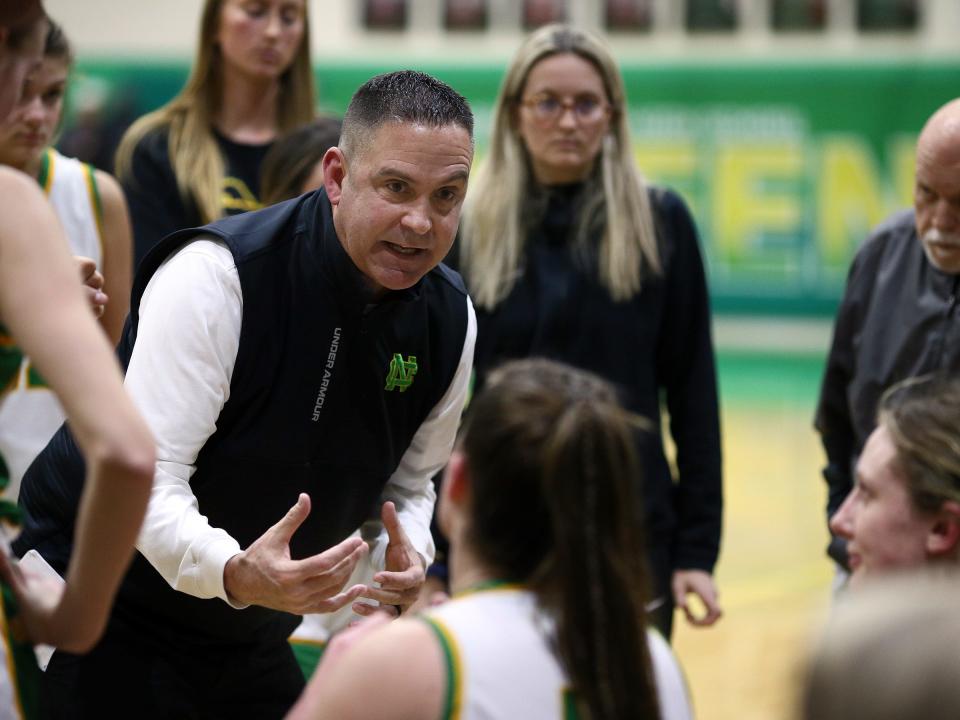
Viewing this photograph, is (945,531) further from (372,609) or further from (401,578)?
(372,609)

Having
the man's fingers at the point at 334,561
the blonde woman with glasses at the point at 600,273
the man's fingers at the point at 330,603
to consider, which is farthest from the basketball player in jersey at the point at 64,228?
the man's fingers at the point at 334,561

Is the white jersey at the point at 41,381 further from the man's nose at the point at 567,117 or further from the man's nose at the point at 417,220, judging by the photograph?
the man's nose at the point at 417,220

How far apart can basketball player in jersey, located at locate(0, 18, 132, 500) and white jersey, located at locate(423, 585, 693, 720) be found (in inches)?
83.2

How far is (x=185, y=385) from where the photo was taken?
260 centimetres

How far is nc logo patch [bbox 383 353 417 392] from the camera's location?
2.85 m

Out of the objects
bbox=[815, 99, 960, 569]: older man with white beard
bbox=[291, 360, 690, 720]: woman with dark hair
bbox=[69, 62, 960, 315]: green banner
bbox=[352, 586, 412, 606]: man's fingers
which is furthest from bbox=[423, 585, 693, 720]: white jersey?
bbox=[69, 62, 960, 315]: green banner

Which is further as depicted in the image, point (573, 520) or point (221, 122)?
point (221, 122)

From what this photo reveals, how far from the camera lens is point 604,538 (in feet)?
6.15

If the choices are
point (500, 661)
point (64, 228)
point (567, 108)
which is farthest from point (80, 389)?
point (567, 108)

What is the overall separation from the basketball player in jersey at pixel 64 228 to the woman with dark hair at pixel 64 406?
6.14 feet

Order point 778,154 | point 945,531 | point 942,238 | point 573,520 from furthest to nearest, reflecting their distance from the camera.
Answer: point 778,154, point 942,238, point 945,531, point 573,520

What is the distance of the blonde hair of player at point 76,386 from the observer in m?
1.73

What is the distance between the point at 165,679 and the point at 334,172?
3.38ft

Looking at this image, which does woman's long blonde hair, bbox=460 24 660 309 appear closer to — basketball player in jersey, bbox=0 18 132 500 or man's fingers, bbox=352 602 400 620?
basketball player in jersey, bbox=0 18 132 500
